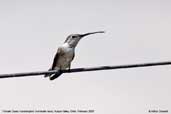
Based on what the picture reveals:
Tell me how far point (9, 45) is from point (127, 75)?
538mm

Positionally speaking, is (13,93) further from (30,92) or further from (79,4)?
(79,4)

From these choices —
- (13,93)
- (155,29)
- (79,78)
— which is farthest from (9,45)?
(155,29)

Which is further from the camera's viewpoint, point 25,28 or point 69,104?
point 25,28

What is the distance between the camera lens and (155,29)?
1859 mm

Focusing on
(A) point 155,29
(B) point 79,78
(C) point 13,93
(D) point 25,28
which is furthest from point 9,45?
(A) point 155,29

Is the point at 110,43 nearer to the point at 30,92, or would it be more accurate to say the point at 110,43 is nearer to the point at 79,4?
the point at 79,4

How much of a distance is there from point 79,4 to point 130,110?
0.54 m

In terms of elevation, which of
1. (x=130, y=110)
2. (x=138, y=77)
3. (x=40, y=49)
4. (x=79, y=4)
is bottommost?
(x=130, y=110)

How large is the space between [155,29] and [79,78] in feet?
1.40

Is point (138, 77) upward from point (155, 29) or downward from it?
downward

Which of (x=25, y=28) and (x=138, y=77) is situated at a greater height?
(x=25, y=28)

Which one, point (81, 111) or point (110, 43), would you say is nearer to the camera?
point (81, 111)

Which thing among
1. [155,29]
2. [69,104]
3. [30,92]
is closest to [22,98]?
[30,92]

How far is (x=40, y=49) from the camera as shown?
1789mm
